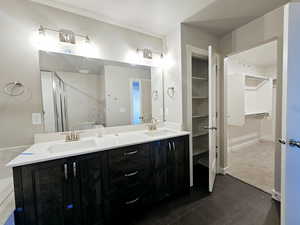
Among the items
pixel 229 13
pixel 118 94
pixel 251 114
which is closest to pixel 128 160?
pixel 118 94

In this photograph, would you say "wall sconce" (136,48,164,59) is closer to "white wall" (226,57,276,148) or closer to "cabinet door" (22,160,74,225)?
"cabinet door" (22,160,74,225)

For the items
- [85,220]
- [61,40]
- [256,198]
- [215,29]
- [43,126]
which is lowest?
[256,198]

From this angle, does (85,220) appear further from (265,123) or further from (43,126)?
(265,123)

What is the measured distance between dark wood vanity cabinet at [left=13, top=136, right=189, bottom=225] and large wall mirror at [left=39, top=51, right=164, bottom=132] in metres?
0.69

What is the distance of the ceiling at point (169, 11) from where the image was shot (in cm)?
167

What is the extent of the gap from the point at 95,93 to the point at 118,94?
34 cm

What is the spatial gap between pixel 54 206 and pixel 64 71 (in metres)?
1.53

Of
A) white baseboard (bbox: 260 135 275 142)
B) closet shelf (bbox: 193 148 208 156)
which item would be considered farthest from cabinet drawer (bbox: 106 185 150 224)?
white baseboard (bbox: 260 135 275 142)

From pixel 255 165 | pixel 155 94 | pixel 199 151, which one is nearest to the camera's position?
→ pixel 155 94

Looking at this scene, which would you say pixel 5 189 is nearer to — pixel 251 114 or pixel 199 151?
pixel 199 151

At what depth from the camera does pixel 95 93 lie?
199 cm

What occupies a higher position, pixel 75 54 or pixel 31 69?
pixel 75 54

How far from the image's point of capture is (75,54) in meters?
1.83

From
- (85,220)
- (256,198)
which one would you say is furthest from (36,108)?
(256,198)
